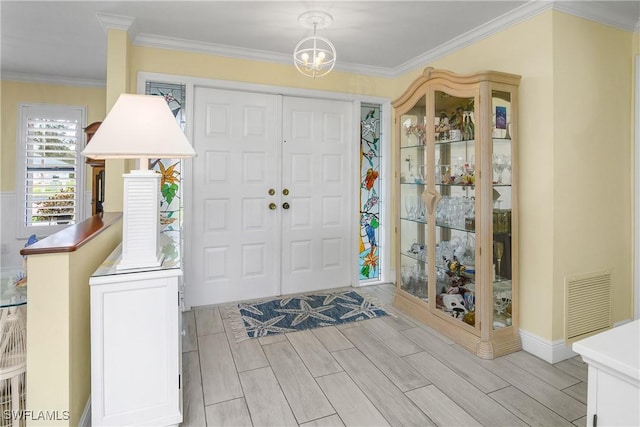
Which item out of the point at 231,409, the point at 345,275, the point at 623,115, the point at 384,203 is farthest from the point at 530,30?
the point at 231,409

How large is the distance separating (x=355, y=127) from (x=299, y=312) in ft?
6.99

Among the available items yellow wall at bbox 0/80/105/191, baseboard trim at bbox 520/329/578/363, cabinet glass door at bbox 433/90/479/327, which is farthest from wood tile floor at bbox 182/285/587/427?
yellow wall at bbox 0/80/105/191

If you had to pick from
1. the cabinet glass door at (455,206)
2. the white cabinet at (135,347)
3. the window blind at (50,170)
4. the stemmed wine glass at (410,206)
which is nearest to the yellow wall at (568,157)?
the cabinet glass door at (455,206)

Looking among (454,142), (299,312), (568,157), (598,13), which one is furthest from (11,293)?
(598,13)

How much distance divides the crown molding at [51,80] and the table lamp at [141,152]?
11.6ft

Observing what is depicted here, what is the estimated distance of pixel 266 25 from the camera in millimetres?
2889

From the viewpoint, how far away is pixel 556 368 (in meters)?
2.31

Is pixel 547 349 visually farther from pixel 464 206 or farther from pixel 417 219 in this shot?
pixel 417 219

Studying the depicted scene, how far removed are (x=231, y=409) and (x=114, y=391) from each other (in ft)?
1.96

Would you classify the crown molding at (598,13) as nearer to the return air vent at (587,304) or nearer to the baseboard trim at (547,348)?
the return air vent at (587,304)

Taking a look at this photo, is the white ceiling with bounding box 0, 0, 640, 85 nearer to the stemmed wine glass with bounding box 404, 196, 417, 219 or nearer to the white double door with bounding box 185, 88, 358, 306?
Answer: the white double door with bounding box 185, 88, 358, 306

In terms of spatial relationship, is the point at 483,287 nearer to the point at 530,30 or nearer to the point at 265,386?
the point at 265,386

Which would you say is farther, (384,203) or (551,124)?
(384,203)

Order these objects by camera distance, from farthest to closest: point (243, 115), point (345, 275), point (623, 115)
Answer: point (345, 275) < point (243, 115) < point (623, 115)
